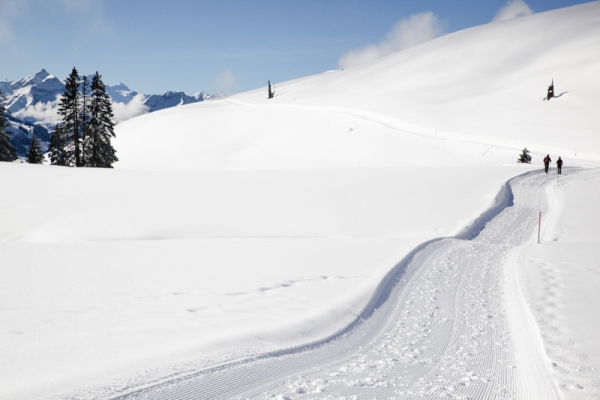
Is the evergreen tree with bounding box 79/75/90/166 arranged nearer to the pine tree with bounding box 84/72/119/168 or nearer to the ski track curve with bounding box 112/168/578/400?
the pine tree with bounding box 84/72/119/168

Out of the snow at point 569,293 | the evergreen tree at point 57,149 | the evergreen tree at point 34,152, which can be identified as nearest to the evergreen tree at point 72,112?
the evergreen tree at point 57,149

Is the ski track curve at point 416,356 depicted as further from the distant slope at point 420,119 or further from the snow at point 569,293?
the distant slope at point 420,119

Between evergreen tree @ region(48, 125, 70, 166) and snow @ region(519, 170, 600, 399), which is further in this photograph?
evergreen tree @ region(48, 125, 70, 166)

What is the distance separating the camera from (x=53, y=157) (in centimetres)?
5566

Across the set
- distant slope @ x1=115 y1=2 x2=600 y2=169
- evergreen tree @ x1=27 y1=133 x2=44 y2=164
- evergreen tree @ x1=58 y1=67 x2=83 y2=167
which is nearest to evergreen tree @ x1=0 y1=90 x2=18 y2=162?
evergreen tree @ x1=58 y1=67 x2=83 y2=167

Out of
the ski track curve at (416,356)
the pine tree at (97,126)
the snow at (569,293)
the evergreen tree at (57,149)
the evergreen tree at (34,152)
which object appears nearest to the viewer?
the ski track curve at (416,356)

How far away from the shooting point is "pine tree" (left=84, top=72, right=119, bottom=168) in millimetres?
45219

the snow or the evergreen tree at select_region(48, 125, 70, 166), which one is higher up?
the evergreen tree at select_region(48, 125, 70, 166)

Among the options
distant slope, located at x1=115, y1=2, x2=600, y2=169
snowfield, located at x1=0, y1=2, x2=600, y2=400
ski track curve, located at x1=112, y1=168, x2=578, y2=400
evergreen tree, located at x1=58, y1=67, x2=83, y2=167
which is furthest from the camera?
distant slope, located at x1=115, y1=2, x2=600, y2=169

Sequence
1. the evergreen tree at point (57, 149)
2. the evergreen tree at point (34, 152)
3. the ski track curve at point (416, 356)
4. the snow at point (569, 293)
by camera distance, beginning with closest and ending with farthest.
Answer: the ski track curve at point (416, 356) → the snow at point (569, 293) → the evergreen tree at point (57, 149) → the evergreen tree at point (34, 152)

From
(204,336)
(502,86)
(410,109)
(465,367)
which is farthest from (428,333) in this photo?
(502,86)

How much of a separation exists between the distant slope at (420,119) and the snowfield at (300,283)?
763 inches

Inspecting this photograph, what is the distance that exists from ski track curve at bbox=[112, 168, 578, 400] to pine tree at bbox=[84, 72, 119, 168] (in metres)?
42.9

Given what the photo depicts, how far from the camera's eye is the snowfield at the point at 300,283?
5754mm
